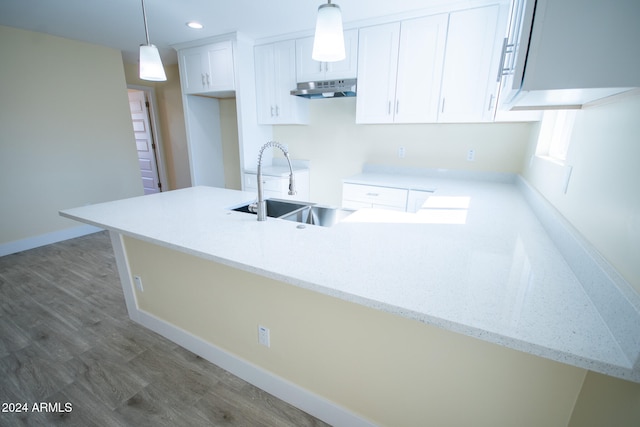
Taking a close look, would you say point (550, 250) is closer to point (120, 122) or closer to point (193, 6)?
point (193, 6)

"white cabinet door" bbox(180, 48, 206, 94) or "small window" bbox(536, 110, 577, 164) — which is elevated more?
"white cabinet door" bbox(180, 48, 206, 94)

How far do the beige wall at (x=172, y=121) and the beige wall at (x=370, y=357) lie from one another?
3994 millimetres

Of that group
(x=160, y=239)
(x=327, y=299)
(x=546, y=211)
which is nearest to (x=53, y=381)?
(x=160, y=239)

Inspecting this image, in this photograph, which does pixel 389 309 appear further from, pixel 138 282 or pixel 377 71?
pixel 377 71

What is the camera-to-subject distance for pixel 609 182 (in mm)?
892

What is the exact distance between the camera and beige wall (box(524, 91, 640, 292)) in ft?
2.45

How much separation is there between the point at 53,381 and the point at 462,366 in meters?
2.16

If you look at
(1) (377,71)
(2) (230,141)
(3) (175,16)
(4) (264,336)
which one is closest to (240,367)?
(4) (264,336)

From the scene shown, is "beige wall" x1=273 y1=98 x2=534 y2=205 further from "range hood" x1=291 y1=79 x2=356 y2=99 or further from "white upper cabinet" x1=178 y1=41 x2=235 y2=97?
"white upper cabinet" x1=178 y1=41 x2=235 y2=97

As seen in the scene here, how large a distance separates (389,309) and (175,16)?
10.8 feet

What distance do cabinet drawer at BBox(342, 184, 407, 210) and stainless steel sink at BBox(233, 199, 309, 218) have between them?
103 centimetres

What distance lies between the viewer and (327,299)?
1.20 meters

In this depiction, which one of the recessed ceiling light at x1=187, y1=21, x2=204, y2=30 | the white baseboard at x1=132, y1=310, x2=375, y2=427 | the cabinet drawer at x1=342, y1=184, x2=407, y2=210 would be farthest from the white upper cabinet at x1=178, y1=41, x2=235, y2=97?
the white baseboard at x1=132, y1=310, x2=375, y2=427

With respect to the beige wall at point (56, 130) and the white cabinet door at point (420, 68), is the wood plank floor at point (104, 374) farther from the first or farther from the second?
the white cabinet door at point (420, 68)
